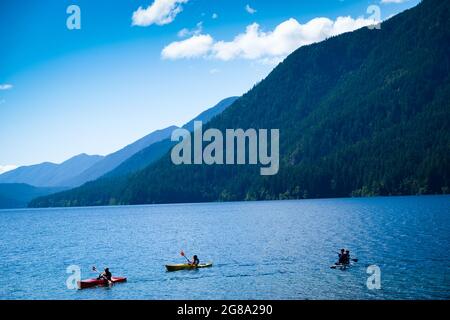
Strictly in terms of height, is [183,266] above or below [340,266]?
below

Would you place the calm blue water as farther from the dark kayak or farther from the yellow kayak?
the yellow kayak

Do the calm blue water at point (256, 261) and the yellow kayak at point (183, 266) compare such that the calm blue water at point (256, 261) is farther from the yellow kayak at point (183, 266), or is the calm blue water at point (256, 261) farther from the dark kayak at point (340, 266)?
the yellow kayak at point (183, 266)

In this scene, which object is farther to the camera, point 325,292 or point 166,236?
point 166,236

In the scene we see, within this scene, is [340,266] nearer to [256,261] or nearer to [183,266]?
[256,261]

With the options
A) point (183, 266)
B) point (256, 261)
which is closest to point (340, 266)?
point (256, 261)

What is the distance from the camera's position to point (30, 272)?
77.0 metres

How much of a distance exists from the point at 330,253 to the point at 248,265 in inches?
567

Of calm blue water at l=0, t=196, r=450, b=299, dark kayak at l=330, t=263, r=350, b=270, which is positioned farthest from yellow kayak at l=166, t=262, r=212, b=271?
dark kayak at l=330, t=263, r=350, b=270

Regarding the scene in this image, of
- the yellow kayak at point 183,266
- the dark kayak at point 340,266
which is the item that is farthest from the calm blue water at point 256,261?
the yellow kayak at point 183,266

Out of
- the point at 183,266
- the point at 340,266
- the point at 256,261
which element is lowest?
the point at 183,266

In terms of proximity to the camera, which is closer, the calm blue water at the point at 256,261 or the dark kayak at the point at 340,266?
the calm blue water at the point at 256,261

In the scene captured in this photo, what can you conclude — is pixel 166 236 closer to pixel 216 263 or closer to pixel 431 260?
pixel 216 263
